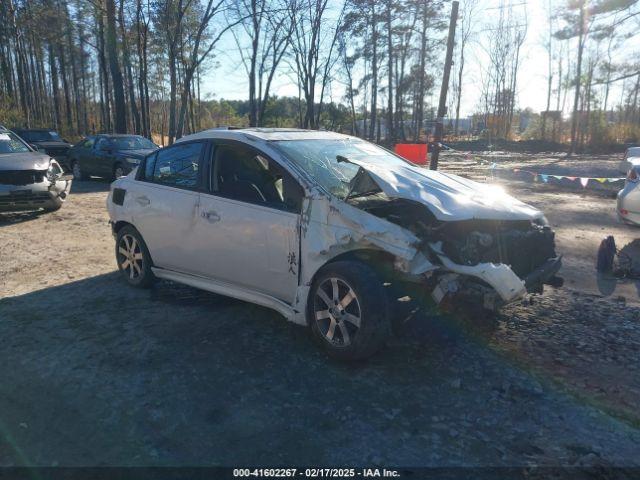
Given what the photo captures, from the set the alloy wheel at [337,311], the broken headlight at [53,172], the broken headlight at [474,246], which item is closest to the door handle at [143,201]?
the alloy wheel at [337,311]

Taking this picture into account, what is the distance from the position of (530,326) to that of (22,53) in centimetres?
4123

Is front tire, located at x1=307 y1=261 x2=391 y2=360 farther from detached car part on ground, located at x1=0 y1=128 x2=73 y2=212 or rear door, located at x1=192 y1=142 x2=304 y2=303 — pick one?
detached car part on ground, located at x1=0 y1=128 x2=73 y2=212

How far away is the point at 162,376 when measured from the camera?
140 inches

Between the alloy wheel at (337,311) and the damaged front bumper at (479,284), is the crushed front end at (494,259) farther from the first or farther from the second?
the alloy wheel at (337,311)

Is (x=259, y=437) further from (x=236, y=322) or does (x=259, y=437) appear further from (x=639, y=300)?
(x=639, y=300)

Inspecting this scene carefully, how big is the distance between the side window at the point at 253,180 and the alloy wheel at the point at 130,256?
1.42 m

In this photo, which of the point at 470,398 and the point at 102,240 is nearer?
the point at 470,398

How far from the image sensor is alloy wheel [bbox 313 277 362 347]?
11.7 feet

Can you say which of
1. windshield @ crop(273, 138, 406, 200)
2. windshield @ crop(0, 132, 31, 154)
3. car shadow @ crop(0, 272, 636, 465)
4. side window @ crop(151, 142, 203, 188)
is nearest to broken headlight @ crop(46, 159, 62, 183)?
→ windshield @ crop(0, 132, 31, 154)

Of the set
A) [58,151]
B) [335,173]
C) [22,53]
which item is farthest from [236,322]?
[22,53]

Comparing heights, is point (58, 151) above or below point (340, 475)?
above

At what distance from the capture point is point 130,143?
15336mm

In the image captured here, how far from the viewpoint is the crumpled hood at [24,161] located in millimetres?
8914

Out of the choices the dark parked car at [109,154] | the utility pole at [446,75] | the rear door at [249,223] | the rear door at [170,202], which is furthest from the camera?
the dark parked car at [109,154]
